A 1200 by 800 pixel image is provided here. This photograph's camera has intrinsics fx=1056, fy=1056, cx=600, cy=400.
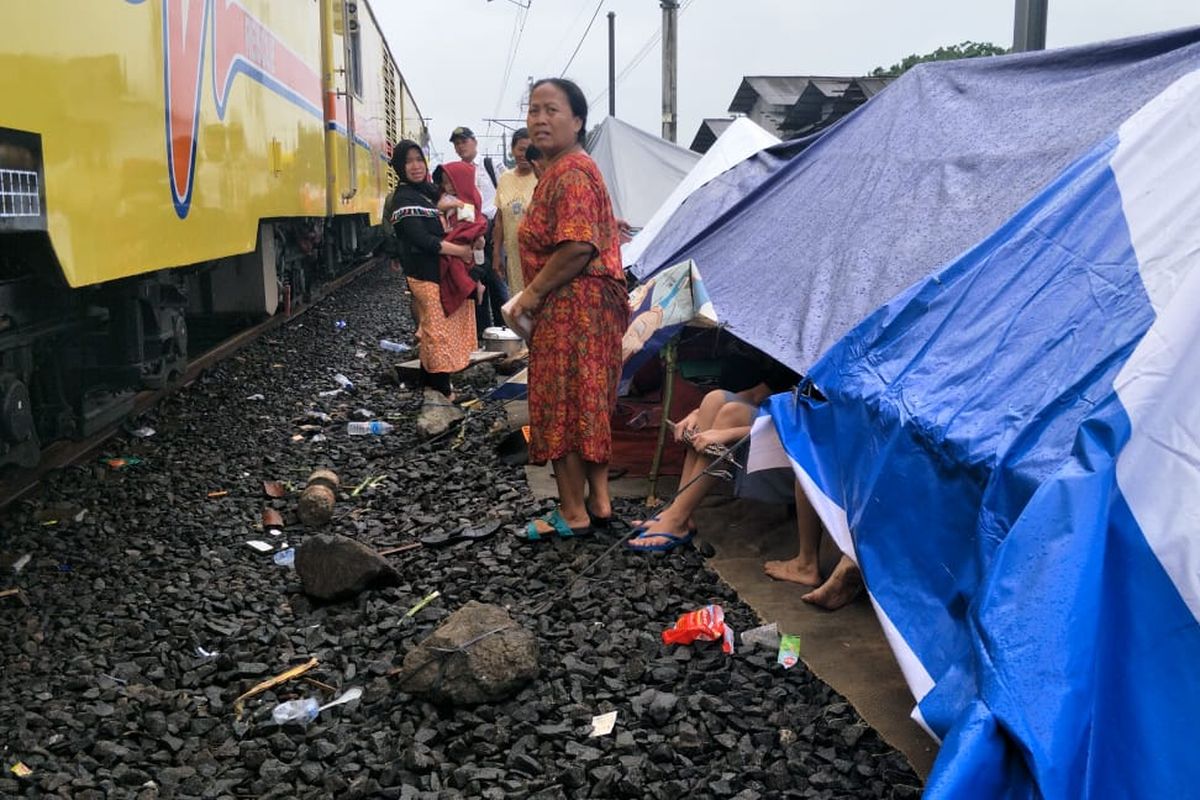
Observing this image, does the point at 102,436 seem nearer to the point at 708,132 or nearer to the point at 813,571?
the point at 813,571

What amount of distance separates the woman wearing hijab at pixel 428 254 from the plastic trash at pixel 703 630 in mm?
3878

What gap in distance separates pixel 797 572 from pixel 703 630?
657mm

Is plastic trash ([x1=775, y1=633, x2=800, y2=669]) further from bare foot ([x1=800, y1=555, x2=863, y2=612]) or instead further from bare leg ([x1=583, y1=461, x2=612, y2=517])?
bare leg ([x1=583, y1=461, x2=612, y2=517])

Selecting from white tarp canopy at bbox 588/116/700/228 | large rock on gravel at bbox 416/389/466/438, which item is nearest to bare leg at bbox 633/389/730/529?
large rock on gravel at bbox 416/389/466/438

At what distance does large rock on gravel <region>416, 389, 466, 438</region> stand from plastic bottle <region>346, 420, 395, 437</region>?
0.70 ft

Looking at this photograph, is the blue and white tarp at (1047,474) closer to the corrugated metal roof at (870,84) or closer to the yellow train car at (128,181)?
the yellow train car at (128,181)

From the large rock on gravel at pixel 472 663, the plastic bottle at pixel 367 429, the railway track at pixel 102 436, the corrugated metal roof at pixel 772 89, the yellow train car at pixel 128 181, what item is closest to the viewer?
the large rock on gravel at pixel 472 663

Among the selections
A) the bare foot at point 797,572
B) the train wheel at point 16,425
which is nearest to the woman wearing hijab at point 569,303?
the bare foot at point 797,572

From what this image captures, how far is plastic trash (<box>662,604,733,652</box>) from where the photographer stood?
3.14 metres

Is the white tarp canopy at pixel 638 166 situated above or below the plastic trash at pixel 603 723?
above

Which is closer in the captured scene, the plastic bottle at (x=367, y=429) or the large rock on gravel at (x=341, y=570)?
the large rock on gravel at (x=341, y=570)

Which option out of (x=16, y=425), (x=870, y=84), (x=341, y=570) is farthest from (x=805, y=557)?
(x=870, y=84)

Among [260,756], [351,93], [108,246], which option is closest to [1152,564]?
[260,756]

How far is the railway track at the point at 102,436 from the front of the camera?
14.9ft
